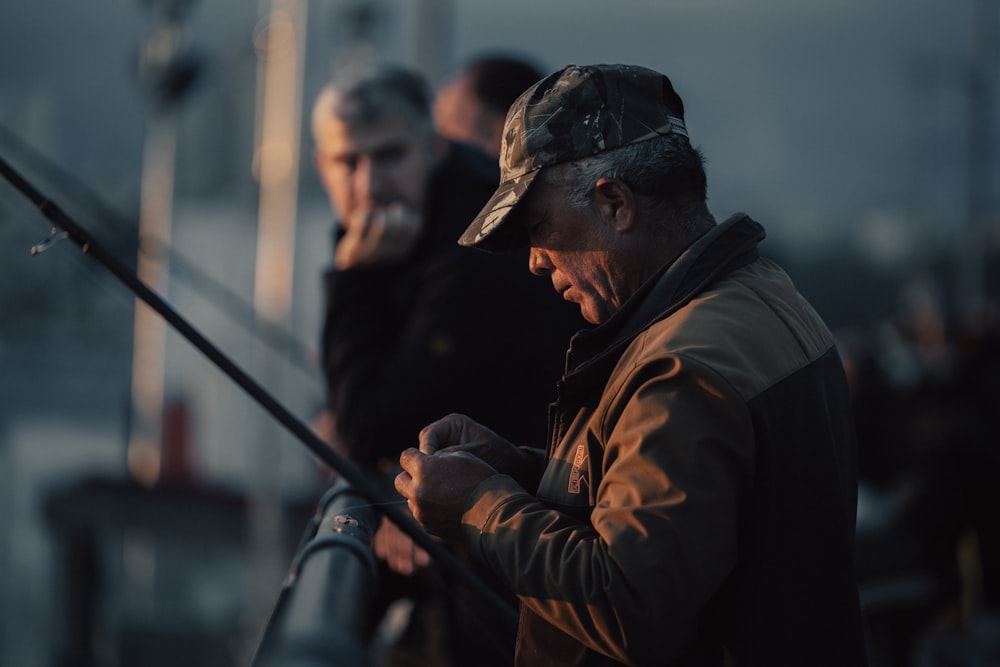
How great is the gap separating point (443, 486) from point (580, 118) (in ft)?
1.62

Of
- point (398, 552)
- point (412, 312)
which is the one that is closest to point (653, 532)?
point (398, 552)

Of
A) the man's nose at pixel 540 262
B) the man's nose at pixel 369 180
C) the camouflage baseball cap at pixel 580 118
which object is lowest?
the man's nose at pixel 369 180

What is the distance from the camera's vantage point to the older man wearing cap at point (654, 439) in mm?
1520

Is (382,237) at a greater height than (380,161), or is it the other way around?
(380,161)

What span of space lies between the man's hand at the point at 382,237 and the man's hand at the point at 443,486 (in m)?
1.24

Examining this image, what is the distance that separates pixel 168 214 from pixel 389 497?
514 inches

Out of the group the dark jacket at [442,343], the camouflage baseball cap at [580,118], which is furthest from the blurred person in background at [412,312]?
the camouflage baseball cap at [580,118]

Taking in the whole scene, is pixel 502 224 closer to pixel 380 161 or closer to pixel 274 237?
pixel 380 161

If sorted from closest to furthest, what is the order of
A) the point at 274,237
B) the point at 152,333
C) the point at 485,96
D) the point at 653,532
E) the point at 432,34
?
the point at 653,532 → the point at 485,96 → the point at 432,34 → the point at 274,237 → the point at 152,333

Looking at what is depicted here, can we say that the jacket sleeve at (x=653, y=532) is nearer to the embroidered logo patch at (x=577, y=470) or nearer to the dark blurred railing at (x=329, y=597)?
the embroidered logo patch at (x=577, y=470)

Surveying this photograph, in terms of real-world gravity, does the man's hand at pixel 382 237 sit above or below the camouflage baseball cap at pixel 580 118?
below

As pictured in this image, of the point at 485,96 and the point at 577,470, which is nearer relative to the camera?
the point at 577,470

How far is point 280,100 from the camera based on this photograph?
1195cm

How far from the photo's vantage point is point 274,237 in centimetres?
1162
